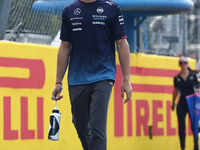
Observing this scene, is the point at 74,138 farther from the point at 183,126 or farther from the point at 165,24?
the point at 165,24

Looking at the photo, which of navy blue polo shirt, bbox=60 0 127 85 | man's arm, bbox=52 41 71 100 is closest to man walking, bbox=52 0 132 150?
navy blue polo shirt, bbox=60 0 127 85

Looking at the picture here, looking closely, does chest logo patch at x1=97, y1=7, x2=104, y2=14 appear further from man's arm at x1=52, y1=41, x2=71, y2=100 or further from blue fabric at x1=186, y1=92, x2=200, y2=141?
blue fabric at x1=186, y1=92, x2=200, y2=141

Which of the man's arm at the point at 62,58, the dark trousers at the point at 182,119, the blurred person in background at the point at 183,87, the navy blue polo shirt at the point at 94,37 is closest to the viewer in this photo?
the navy blue polo shirt at the point at 94,37

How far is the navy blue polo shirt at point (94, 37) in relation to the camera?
4.19 meters

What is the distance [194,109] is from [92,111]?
5.15m

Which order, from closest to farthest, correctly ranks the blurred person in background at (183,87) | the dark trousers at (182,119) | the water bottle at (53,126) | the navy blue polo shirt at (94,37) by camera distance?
the navy blue polo shirt at (94,37), the water bottle at (53,126), the dark trousers at (182,119), the blurred person in background at (183,87)

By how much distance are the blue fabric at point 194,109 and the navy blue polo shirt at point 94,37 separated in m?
4.87

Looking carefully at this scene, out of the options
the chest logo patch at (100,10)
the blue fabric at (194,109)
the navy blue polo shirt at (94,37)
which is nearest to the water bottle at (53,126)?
the navy blue polo shirt at (94,37)

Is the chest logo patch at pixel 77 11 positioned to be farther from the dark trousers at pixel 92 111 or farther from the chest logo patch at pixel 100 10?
the dark trousers at pixel 92 111

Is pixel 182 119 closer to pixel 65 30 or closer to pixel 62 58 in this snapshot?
pixel 62 58

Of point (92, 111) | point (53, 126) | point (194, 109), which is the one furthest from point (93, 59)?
point (194, 109)

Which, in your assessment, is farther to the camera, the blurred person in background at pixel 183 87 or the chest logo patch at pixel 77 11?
the blurred person in background at pixel 183 87

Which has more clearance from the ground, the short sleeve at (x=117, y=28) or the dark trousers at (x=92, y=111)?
the short sleeve at (x=117, y=28)

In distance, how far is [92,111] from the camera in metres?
4.11
